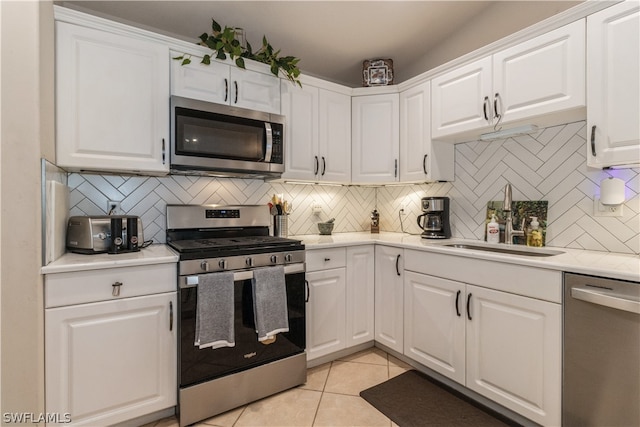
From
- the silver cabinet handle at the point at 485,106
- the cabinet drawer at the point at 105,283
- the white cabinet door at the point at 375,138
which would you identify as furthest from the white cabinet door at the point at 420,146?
the cabinet drawer at the point at 105,283

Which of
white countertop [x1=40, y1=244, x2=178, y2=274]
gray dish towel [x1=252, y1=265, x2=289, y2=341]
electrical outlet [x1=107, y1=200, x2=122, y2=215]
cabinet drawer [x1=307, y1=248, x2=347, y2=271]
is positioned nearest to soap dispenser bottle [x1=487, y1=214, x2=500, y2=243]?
cabinet drawer [x1=307, y1=248, x2=347, y2=271]

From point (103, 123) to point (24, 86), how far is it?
1.51 feet

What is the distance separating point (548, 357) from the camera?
1.51 meters

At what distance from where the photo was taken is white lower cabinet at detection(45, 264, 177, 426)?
56.3 inches

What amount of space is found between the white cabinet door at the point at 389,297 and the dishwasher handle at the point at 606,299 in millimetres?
1065

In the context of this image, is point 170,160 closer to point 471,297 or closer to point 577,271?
point 471,297

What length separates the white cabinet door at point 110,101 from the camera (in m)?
1.66

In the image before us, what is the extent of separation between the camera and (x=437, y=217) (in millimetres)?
2582

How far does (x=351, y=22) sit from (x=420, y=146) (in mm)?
1100

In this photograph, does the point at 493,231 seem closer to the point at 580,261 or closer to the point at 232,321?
the point at 580,261

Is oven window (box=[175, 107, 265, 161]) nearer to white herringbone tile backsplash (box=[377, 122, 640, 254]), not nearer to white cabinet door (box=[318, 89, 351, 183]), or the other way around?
white cabinet door (box=[318, 89, 351, 183])

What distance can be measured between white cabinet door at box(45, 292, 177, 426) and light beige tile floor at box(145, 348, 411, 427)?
0.75 feet

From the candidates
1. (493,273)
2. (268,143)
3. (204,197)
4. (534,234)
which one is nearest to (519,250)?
(534,234)
